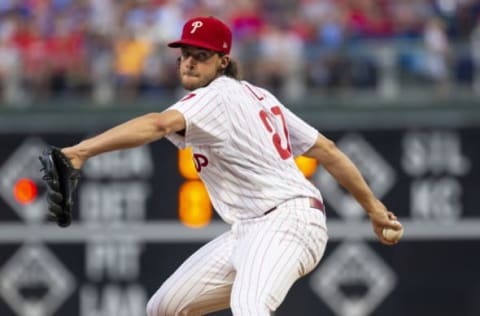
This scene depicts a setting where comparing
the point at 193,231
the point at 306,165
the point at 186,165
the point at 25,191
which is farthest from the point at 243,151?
the point at 25,191

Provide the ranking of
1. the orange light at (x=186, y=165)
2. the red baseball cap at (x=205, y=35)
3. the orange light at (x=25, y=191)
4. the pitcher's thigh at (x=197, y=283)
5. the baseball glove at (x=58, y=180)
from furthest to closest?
the orange light at (x=25, y=191)
the orange light at (x=186, y=165)
the pitcher's thigh at (x=197, y=283)
the red baseball cap at (x=205, y=35)
the baseball glove at (x=58, y=180)

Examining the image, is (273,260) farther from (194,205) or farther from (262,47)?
(262,47)

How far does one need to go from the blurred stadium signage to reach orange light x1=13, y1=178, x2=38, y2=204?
0.01 metres

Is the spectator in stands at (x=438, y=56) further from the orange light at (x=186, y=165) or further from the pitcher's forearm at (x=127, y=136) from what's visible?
the pitcher's forearm at (x=127, y=136)

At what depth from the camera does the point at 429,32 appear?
13.4 metres

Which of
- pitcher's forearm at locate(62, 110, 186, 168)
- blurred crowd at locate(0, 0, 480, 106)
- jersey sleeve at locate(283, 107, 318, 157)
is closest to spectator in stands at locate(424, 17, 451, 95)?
blurred crowd at locate(0, 0, 480, 106)

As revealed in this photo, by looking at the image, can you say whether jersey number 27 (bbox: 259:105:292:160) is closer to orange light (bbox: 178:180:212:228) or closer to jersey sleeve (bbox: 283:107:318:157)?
jersey sleeve (bbox: 283:107:318:157)

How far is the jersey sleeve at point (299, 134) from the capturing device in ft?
23.7

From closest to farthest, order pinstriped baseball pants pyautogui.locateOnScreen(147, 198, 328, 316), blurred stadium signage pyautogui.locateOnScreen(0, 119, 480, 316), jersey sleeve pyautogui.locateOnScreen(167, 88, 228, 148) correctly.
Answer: jersey sleeve pyautogui.locateOnScreen(167, 88, 228, 148), pinstriped baseball pants pyautogui.locateOnScreen(147, 198, 328, 316), blurred stadium signage pyautogui.locateOnScreen(0, 119, 480, 316)

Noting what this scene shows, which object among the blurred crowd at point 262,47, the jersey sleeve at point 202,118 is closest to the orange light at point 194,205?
the blurred crowd at point 262,47

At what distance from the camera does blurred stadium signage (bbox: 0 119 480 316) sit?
12633 millimetres

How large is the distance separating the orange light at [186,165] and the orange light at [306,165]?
1046mm

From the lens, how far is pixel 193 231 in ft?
41.8

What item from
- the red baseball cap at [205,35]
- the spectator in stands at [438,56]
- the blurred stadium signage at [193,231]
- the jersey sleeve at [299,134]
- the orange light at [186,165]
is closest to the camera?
the red baseball cap at [205,35]
